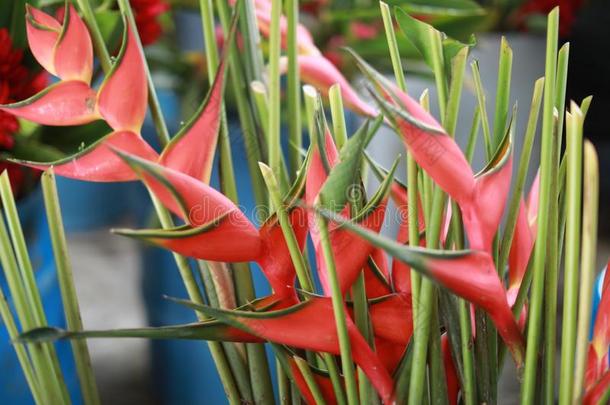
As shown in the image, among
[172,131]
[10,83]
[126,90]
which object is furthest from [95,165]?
[172,131]

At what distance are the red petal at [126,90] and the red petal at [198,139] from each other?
0.05ft

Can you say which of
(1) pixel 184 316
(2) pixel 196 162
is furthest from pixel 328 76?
(1) pixel 184 316

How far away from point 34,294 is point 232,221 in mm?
54

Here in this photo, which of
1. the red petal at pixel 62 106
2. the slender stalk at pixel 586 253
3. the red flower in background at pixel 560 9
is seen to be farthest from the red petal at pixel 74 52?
the red flower in background at pixel 560 9

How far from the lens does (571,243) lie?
0.14 meters

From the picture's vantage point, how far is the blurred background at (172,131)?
329 millimetres

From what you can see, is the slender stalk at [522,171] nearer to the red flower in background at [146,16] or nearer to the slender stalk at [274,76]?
the slender stalk at [274,76]

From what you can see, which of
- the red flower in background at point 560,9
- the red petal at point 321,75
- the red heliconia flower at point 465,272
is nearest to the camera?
the red heliconia flower at point 465,272

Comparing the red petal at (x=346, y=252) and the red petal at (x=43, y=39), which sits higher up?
the red petal at (x=43, y=39)

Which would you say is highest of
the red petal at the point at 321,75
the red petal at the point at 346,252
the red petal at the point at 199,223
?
the red petal at the point at 321,75

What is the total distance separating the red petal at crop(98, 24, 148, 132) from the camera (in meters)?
0.16

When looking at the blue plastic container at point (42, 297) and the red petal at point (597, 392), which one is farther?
the blue plastic container at point (42, 297)

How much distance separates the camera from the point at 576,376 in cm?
15

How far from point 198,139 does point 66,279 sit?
0.05 meters
